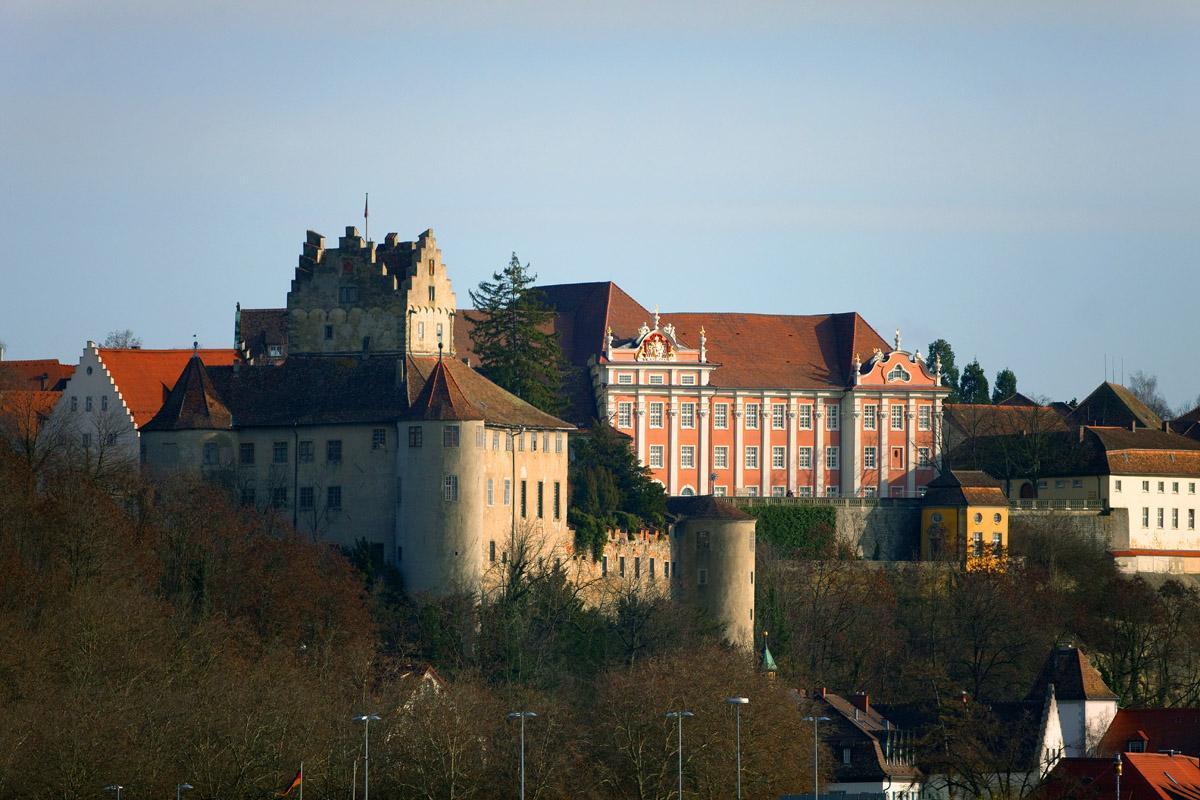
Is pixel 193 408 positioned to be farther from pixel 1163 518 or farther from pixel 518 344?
pixel 1163 518

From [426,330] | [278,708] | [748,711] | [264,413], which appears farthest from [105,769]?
[426,330]

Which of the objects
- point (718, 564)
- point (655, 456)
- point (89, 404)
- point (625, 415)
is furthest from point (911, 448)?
point (89, 404)

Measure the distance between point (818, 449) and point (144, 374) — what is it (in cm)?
3474

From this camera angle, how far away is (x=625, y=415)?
13025cm

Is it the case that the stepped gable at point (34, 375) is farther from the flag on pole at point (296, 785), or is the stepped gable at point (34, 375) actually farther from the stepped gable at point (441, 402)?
the flag on pole at point (296, 785)

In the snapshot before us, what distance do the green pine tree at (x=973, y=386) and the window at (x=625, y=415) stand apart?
36.9 meters

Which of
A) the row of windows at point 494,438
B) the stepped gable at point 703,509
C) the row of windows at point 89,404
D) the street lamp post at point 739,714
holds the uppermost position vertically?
the row of windows at point 89,404

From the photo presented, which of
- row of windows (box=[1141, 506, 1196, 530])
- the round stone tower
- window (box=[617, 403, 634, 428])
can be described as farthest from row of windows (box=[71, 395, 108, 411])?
row of windows (box=[1141, 506, 1196, 530])

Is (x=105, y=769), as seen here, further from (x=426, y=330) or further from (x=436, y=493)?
(x=426, y=330)

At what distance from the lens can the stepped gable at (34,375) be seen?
130 m

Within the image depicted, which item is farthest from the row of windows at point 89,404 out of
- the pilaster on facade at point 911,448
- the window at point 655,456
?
the pilaster on facade at point 911,448

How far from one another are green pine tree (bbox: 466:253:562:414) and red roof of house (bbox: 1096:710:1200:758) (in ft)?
81.2

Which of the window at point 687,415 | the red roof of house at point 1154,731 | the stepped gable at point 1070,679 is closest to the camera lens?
the red roof of house at point 1154,731

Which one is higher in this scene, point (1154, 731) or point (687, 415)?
point (687, 415)
